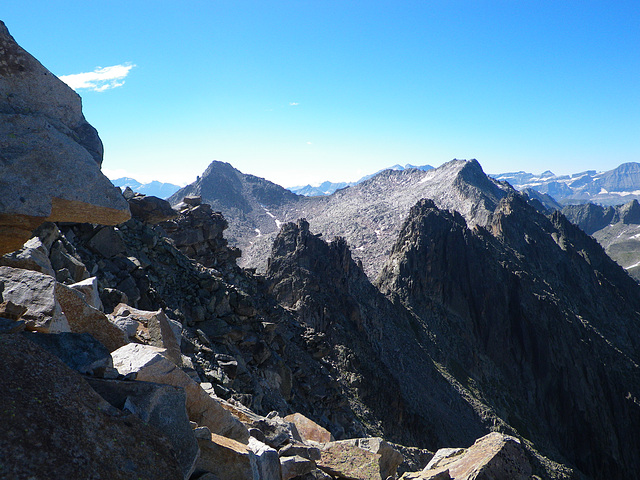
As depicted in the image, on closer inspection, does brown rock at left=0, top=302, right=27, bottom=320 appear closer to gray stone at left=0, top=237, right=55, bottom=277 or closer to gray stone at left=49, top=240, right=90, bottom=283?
gray stone at left=0, top=237, right=55, bottom=277

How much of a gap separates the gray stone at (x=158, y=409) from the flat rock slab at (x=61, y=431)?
0.58m

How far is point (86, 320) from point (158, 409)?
3.84 metres

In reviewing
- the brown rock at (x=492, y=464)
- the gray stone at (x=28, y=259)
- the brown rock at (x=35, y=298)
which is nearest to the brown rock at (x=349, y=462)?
the brown rock at (x=492, y=464)

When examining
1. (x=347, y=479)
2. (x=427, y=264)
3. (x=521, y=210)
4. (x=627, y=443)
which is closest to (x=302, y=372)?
(x=347, y=479)

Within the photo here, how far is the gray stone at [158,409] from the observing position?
615 centimetres

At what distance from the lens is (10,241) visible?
6637 millimetres

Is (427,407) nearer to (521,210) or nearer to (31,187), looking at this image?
(31,187)

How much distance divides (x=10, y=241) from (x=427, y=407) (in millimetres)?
63182

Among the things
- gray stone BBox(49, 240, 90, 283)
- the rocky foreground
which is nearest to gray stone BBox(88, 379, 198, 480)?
the rocky foreground

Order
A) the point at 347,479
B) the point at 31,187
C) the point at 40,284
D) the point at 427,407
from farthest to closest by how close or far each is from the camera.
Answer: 1. the point at 427,407
2. the point at 347,479
3. the point at 40,284
4. the point at 31,187

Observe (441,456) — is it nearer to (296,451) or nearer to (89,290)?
(296,451)

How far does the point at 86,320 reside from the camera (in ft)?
29.5

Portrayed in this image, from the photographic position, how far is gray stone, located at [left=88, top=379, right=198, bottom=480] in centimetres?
615

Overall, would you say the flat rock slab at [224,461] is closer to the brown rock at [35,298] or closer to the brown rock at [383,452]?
the brown rock at [35,298]
